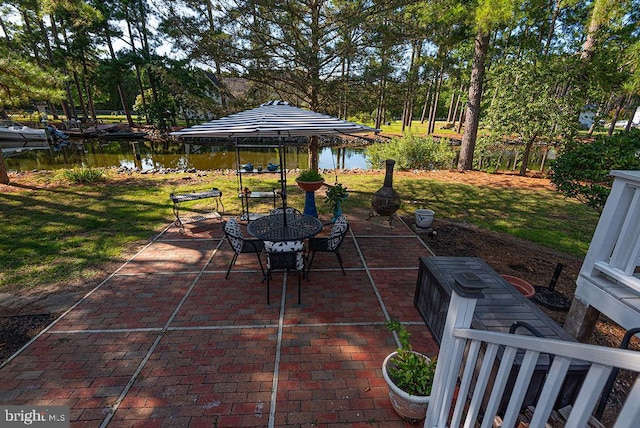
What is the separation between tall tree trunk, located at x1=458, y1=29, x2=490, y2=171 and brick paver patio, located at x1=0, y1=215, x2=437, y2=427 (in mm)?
9581

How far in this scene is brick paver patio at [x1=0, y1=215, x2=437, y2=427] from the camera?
263 cm

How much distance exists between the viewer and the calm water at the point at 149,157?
642 inches

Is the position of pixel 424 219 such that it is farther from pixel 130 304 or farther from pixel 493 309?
pixel 130 304

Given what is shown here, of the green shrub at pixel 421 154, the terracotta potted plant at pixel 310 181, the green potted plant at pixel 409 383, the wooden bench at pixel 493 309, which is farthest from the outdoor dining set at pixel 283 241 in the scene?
the green shrub at pixel 421 154

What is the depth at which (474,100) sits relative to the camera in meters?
11.6

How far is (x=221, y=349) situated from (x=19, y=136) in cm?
2956

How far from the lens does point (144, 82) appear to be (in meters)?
31.7

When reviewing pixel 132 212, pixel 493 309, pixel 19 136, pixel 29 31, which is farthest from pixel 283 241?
pixel 29 31

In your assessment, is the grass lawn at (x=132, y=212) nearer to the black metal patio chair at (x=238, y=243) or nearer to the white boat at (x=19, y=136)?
the black metal patio chair at (x=238, y=243)

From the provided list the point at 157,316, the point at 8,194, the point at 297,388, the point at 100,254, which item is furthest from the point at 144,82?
the point at 297,388

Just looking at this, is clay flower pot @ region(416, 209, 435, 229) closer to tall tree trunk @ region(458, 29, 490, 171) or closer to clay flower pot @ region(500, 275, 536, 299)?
clay flower pot @ region(500, 275, 536, 299)

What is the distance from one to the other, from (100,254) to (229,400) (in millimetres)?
4612

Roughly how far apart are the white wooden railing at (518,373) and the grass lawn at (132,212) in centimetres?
550

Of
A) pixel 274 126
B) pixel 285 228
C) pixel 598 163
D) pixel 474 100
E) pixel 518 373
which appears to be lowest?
pixel 285 228
